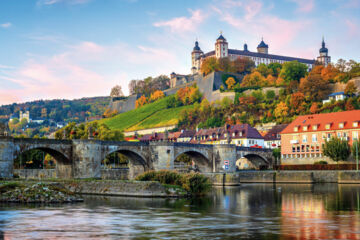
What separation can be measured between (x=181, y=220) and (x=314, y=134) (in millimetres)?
60860

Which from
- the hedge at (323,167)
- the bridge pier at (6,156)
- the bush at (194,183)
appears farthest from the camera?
the hedge at (323,167)

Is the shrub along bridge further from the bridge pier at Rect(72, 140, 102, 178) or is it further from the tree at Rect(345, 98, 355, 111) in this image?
the tree at Rect(345, 98, 355, 111)

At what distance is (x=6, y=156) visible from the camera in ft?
160

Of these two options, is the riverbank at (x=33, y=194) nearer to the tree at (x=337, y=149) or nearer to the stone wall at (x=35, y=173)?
the stone wall at (x=35, y=173)

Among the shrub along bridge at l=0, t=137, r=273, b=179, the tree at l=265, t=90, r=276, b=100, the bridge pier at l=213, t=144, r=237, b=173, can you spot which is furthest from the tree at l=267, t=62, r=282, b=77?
the bridge pier at l=213, t=144, r=237, b=173

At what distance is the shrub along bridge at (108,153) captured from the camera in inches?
2010

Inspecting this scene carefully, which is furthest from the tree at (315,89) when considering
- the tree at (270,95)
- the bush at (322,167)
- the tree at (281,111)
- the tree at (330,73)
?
the bush at (322,167)

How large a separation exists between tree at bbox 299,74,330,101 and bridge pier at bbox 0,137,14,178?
8773 centimetres

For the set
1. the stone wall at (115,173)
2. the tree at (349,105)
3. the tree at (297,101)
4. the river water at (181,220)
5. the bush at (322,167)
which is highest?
the tree at (297,101)

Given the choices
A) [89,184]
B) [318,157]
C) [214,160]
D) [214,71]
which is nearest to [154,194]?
[89,184]

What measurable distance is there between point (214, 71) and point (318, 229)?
143200mm

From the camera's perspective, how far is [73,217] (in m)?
28.1

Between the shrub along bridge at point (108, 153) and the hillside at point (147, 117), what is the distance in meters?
75.0

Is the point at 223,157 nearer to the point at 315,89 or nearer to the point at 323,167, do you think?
the point at 323,167
